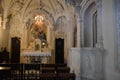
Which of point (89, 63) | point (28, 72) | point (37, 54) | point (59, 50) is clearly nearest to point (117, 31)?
point (89, 63)

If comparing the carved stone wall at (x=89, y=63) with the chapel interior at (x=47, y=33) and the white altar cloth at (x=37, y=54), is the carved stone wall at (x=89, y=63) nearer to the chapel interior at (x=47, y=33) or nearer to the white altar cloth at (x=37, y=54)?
the chapel interior at (x=47, y=33)

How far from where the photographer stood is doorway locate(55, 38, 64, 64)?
19625mm

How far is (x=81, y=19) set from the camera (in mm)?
12055

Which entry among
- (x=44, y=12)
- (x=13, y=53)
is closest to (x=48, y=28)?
(x=44, y=12)

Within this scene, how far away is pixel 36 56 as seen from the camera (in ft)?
60.1

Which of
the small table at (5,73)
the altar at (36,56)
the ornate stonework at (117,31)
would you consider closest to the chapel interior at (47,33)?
the altar at (36,56)

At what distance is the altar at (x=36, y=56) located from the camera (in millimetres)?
18094

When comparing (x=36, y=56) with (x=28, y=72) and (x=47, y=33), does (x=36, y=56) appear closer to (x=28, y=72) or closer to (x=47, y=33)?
(x=47, y=33)

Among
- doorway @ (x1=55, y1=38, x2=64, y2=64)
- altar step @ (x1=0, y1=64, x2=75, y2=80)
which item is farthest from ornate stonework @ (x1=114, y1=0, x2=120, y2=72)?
doorway @ (x1=55, y1=38, x2=64, y2=64)

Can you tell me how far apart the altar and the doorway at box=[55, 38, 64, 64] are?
48.3 inches

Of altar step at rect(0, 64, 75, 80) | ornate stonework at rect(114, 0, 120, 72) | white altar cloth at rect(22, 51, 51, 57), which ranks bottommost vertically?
altar step at rect(0, 64, 75, 80)

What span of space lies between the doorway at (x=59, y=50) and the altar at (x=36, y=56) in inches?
48.3

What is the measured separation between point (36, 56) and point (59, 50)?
251 cm

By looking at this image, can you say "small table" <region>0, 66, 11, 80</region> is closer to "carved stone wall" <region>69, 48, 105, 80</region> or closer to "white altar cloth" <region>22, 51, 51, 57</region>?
"carved stone wall" <region>69, 48, 105, 80</region>
